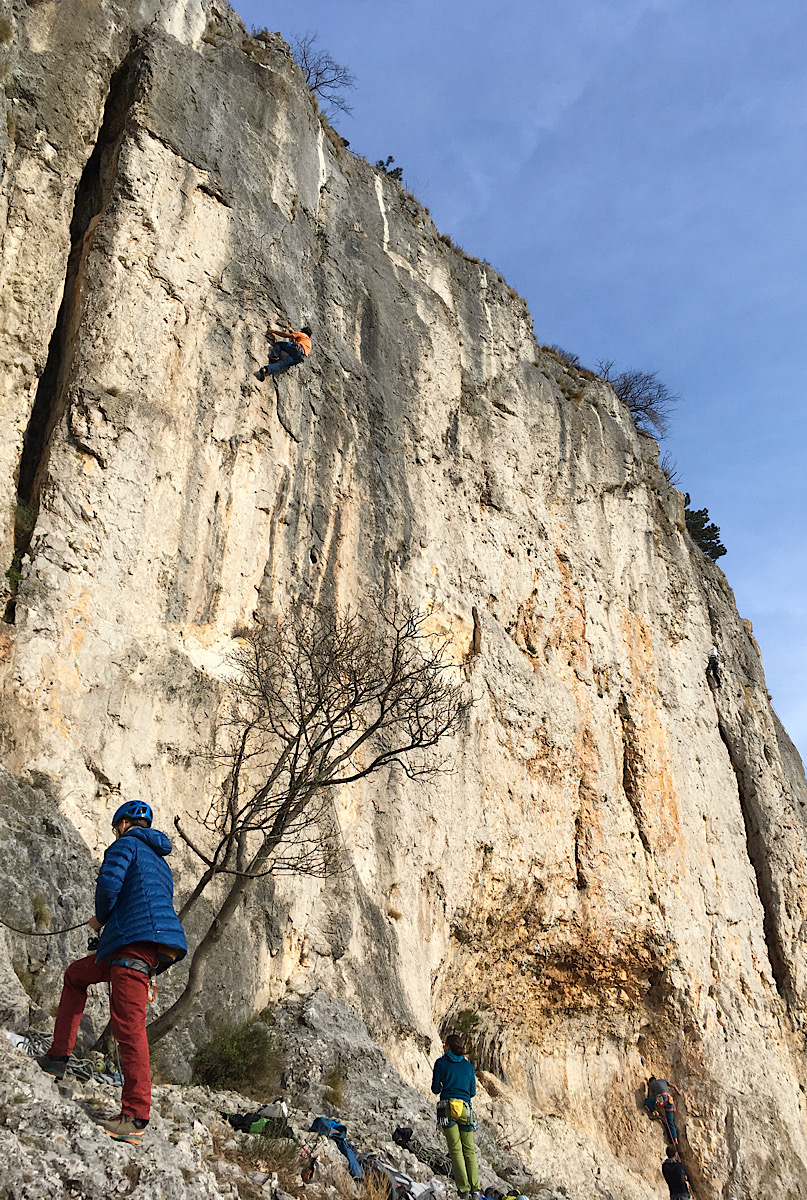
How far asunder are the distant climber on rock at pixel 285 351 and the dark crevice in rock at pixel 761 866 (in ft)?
38.3

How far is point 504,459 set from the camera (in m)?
17.2

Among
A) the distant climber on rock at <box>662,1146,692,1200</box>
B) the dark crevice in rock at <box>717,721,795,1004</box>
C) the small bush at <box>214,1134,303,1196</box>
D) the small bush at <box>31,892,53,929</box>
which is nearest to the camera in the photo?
the small bush at <box>214,1134,303,1196</box>

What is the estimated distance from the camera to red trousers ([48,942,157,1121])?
4.80 m

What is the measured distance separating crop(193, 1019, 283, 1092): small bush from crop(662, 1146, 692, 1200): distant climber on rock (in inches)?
294

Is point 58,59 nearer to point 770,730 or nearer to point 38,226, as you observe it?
point 38,226

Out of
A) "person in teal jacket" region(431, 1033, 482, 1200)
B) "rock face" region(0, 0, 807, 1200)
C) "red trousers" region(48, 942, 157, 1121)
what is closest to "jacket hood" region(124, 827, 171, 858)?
"red trousers" region(48, 942, 157, 1121)

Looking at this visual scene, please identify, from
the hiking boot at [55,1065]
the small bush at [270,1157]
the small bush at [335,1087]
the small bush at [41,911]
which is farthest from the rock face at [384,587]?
the hiking boot at [55,1065]

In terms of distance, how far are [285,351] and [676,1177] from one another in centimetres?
1246

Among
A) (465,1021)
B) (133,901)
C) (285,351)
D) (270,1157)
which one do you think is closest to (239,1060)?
(270,1157)

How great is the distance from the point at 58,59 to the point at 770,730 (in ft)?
59.0

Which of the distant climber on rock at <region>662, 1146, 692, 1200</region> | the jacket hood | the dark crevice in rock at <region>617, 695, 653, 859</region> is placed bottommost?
the distant climber on rock at <region>662, 1146, 692, 1200</region>

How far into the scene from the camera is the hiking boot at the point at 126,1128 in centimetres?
471

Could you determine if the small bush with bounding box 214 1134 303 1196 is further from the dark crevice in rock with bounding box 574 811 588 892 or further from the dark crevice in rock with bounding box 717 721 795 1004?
the dark crevice in rock with bounding box 717 721 795 1004

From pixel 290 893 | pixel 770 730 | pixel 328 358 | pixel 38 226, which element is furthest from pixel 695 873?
pixel 38 226
